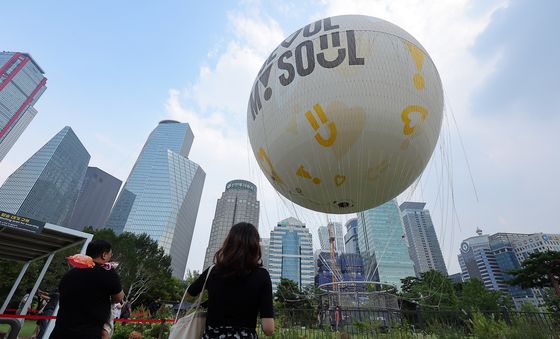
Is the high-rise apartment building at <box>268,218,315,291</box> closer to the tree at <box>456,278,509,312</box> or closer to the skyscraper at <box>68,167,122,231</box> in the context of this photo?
the tree at <box>456,278,509,312</box>

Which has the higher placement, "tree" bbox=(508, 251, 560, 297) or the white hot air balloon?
"tree" bbox=(508, 251, 560, 297)

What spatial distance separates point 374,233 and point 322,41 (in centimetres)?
7052

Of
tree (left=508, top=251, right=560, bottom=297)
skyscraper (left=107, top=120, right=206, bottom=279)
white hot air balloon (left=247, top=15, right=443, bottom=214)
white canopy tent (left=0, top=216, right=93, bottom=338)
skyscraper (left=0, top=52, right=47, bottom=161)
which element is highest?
skyscraper (left=0, top=52, right=47, bottom=161)

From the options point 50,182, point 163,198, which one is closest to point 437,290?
point 163,198

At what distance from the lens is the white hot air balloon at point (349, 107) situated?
5.42 metres

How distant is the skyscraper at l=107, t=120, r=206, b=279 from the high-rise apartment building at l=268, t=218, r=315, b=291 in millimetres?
43008

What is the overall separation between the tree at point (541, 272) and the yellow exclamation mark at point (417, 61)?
106ft

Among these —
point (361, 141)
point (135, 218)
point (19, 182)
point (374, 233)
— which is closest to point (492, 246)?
point (374, 233)

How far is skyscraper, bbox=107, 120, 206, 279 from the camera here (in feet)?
368

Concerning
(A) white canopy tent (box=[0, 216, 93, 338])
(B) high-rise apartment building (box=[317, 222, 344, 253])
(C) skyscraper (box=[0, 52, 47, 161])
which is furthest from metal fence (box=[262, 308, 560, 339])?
(C) skyscraper (box=[0, 52, 47, 161])

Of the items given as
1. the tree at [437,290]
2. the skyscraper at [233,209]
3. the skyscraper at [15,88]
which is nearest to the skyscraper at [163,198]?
the skyscraper at [233,209]

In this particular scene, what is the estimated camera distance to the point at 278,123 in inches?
236

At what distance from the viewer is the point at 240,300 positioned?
1901mm

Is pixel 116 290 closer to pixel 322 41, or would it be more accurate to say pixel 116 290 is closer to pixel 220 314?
pixel 220 314
